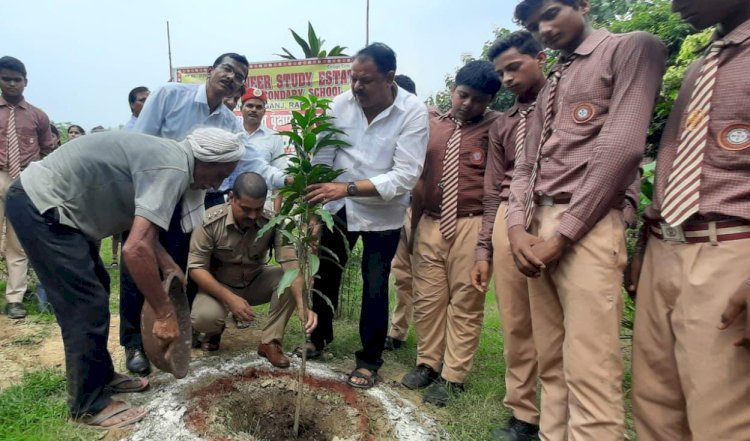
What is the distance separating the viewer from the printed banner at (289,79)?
17.2ft

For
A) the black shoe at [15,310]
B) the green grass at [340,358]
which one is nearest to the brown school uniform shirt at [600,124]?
the green grass at [340,358]

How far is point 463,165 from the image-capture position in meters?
2.97

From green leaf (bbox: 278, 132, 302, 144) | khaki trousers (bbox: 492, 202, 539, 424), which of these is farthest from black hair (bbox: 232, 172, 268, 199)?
khaki trousers (bbox: 492, 202, 539, 424)

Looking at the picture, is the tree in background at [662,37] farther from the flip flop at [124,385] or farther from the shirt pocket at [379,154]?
the flip flop at [124,385]

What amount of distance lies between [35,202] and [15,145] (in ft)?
8.76

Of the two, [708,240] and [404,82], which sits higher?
[404,82]

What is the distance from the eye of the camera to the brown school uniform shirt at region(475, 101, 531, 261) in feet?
8.62

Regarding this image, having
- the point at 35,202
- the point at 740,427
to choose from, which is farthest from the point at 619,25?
the point at 35,202

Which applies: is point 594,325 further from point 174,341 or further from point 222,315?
point 222,315

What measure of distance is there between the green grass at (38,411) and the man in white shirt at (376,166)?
153 cm

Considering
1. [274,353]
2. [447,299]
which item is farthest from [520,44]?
[274,353]

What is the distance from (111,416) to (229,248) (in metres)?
1.17

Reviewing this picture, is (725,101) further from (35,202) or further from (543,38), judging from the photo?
(35,202)

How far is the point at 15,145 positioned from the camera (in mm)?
4242
